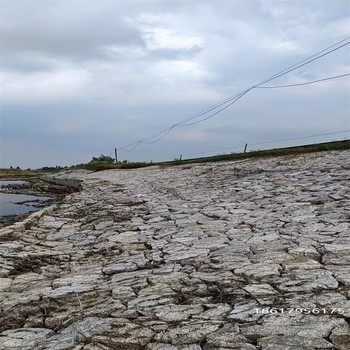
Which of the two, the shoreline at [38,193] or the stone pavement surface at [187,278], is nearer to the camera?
the stone pavement surface at [187,278]

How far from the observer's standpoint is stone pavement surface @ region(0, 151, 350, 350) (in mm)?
3125

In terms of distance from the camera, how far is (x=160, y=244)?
20.5 ft

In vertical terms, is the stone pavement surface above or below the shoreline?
below

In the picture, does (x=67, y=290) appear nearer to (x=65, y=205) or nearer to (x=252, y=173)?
(x=65, y=205)

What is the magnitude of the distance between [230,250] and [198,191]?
23.8 ft

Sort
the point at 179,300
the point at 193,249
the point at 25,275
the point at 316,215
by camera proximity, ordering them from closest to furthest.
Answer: the point at 179,300
the point at 25,275
the point at 193,249
the point at 316,215

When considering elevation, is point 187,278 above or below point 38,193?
below

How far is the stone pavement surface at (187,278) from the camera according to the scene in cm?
312

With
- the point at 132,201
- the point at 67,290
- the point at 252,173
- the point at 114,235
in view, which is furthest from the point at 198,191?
the point at 67,290

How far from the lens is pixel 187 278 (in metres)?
4.44

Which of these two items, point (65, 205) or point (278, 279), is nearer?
point (278, 279)

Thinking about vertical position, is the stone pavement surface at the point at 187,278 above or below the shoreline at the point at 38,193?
below

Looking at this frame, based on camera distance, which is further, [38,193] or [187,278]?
[38,193]

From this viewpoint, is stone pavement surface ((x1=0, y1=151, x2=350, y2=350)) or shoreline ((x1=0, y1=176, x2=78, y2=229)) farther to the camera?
shoreline ((x1=0, y1=176, x2=78, y2=229))
